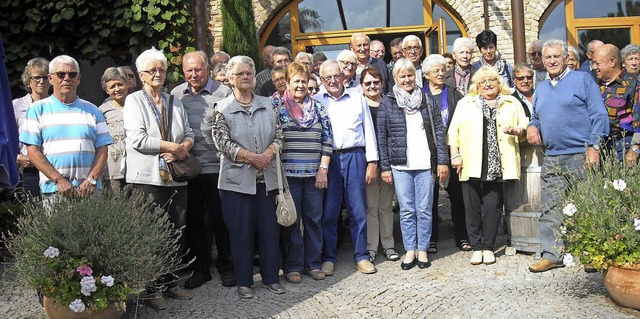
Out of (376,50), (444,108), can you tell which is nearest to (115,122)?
(444,108)

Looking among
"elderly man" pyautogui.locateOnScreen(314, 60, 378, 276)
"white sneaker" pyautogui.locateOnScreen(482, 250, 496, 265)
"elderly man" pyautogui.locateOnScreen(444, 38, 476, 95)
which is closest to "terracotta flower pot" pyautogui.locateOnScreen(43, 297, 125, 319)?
"elderly man" pyautogui.locateOnScreen(314, 60, 378, 276)

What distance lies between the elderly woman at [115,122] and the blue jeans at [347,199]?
186 cm

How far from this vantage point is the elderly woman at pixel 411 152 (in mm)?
6371

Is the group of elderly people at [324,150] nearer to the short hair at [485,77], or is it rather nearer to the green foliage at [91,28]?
the short hair at [485,77]

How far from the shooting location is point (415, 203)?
6.50 metres

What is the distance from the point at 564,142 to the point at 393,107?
1547 mm

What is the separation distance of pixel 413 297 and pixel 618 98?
8.65ft

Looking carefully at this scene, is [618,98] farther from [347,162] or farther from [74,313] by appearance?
[74,313]

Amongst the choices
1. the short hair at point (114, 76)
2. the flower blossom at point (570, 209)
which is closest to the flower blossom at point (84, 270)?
the short hair at point (114, 76)

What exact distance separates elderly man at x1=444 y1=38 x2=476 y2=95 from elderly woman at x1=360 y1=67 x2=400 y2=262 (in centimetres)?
120

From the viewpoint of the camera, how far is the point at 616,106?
616 cm

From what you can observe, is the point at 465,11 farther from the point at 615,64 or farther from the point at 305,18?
the point at 615,64

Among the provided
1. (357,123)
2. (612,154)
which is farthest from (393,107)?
(612,154)

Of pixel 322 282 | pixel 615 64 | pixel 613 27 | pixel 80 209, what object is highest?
pixel 613 27
